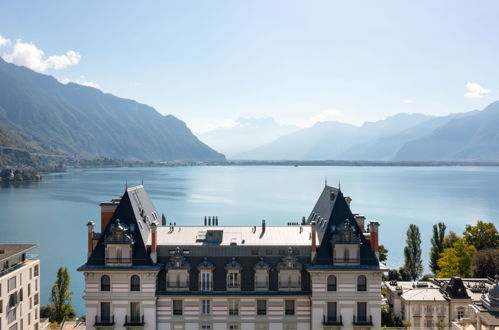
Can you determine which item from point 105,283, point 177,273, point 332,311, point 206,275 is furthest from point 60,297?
point 332,311

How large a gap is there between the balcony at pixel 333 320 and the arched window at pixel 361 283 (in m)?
3.02

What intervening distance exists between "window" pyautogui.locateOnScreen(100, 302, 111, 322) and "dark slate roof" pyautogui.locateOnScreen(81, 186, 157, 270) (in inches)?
133

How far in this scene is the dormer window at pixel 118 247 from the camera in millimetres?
40906

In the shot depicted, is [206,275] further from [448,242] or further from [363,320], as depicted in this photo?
[448,242]

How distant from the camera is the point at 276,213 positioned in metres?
162

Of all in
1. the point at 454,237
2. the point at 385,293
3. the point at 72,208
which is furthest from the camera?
the point at 72,208

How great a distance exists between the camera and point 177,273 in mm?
41281

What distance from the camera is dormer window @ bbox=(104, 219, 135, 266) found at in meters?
40.9

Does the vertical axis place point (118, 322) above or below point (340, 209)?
below

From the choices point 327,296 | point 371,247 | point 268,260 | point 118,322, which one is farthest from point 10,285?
point 371,247

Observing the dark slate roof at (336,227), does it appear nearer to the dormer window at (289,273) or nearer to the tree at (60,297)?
the dormer window at (289,273)

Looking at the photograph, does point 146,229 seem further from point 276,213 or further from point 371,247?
point 276,213

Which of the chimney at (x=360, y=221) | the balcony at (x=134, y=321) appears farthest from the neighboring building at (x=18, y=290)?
the chimney at (x=360, y=221)

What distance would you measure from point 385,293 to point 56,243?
7947 centimetres
